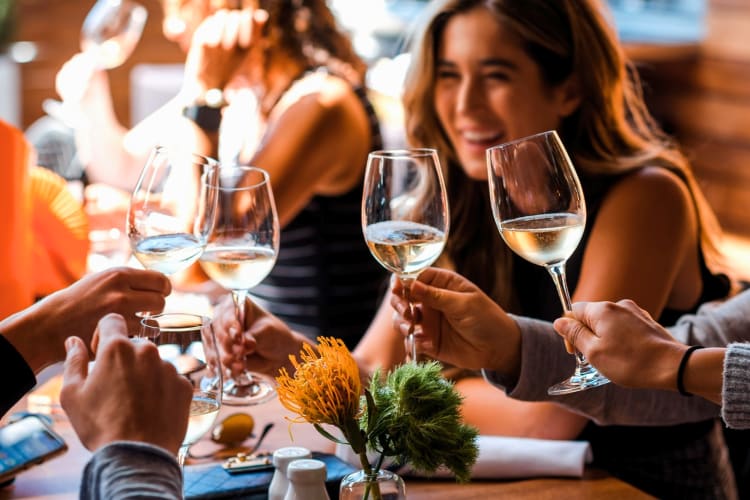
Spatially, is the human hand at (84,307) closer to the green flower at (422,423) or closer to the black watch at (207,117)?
the green flower at (422,423)

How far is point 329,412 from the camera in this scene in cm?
89

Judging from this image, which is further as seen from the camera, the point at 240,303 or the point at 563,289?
the point at 240,303

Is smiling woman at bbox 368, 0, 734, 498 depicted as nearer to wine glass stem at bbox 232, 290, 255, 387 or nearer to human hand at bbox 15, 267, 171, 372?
wine glass stem at bbox 232, 290, 255, 387

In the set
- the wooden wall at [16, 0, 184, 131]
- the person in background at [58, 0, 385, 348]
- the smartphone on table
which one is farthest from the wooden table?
the wooden wall at [16, 0, 184, 131]

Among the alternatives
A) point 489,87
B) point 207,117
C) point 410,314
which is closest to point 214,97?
A: point 207,117

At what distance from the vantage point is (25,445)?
120 centimetres

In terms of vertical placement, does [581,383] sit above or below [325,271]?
above

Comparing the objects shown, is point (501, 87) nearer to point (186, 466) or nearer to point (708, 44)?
point (186, 466)

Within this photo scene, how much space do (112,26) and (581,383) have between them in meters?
1.80

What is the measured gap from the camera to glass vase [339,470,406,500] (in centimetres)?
91

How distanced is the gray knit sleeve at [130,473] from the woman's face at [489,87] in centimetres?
103

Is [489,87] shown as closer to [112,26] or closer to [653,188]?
[653,188]

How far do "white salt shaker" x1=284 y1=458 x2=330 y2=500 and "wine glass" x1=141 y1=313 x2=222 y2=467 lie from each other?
10 cm

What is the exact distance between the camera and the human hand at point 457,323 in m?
1.24
